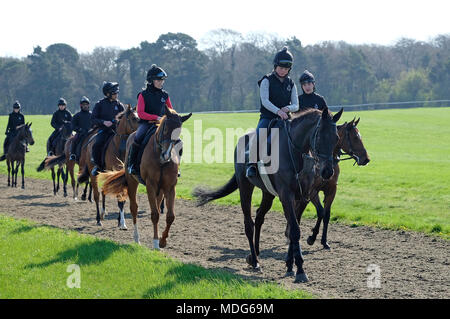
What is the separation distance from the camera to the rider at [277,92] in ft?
27.0

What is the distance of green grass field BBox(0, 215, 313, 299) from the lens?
641cm

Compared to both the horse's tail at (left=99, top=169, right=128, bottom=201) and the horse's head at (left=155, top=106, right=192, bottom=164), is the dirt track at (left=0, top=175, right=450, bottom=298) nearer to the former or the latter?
the horse's tail at (left=99, top=169, right=128, bottom=201)

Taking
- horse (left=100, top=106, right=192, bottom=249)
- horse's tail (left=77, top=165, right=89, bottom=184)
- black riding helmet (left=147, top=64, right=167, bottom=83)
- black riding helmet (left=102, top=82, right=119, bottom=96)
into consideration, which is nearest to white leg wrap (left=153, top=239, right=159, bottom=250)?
horse (left=100, top=106, right=192, bottom=249)

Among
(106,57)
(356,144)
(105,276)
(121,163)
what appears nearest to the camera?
(105,276)

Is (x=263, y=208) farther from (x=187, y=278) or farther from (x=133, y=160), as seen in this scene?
(x=133, y=160)

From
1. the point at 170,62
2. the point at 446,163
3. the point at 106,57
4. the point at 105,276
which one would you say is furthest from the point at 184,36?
the point at 105,276

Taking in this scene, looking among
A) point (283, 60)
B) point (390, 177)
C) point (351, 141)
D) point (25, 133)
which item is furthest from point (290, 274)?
point (25, 133)

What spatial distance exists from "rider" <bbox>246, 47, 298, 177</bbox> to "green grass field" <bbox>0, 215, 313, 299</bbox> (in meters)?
1.92

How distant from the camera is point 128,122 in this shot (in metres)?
11.8

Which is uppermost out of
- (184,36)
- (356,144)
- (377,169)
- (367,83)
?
(184,36)

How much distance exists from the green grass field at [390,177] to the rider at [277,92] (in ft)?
15.2
